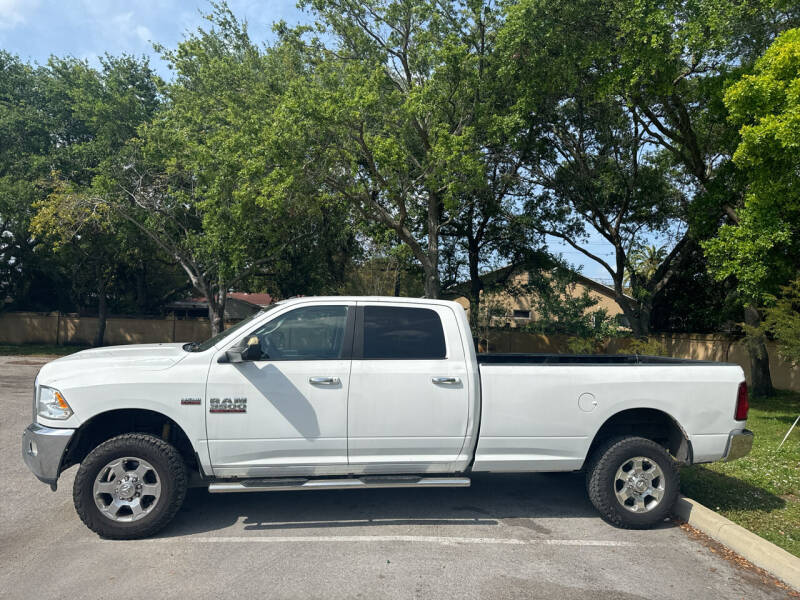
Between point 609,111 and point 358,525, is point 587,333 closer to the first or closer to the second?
point 609,111

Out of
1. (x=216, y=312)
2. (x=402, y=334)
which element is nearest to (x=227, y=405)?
(x=402, y=334)

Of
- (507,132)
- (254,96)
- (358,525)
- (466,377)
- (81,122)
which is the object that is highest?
(81,122)

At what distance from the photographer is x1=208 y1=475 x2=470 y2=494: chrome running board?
513 centimetres

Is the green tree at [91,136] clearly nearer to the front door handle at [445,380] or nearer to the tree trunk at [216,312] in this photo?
the tree trunk at [216,312]

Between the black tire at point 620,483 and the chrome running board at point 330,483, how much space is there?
129cm

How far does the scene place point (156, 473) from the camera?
5.10m

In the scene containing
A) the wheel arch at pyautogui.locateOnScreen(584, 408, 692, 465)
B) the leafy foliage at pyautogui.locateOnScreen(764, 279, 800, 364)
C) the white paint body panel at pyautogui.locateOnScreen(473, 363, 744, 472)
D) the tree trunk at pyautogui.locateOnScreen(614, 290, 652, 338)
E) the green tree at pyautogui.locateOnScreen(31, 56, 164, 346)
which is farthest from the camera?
the green tree at pyautogui.locateOnScreen(31, 56, 164, 346)

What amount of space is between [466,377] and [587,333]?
59.5 feet

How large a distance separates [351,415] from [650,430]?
2981 millimetres

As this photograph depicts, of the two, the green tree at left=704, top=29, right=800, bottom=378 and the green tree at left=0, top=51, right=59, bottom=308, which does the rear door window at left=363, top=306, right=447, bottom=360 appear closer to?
the green tree at left=704, top=29, right=800, bottom=378

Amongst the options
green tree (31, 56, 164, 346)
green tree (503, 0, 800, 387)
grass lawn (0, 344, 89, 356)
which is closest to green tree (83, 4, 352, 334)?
green tree (31, 56, 164, 346)

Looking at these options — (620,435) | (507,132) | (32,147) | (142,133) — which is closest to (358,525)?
→ (620,435)

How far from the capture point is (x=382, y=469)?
210 inches

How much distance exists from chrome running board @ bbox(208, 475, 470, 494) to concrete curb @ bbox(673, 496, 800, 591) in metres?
2.22
